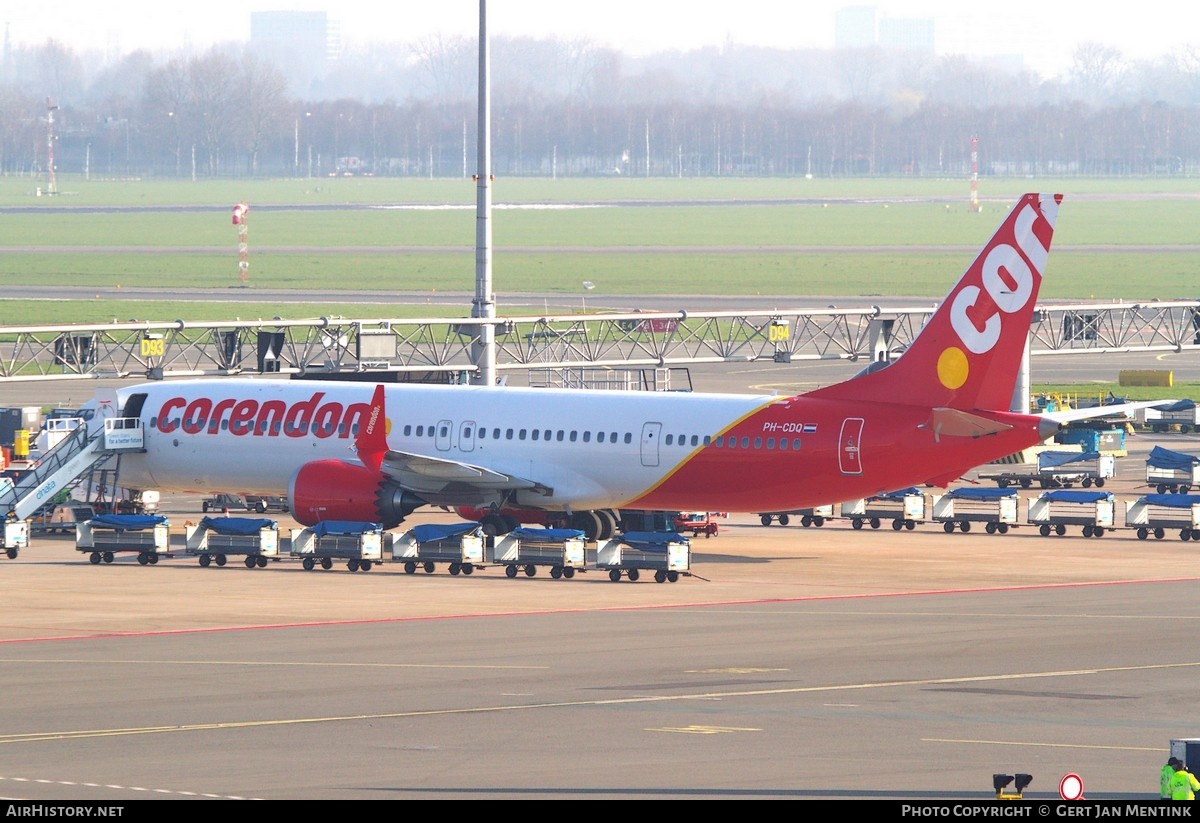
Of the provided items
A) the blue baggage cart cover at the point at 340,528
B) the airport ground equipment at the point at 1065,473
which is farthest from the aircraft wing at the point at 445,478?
the airport ground equipment at the point at 1065,473

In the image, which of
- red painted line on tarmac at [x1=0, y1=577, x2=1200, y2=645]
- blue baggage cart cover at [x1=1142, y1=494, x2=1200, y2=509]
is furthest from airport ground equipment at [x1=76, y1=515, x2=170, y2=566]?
blue baggage cart cover at [x1=1142, y1=494, x2=1200, y2=509]

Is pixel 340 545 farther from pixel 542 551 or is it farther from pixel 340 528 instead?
pixel 542 551

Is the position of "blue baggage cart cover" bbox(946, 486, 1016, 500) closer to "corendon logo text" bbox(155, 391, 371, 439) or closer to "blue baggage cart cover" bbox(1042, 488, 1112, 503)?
"blue baggage cart cover" bbox(1042, 488, 1112, 503)

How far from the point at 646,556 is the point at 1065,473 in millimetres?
24014

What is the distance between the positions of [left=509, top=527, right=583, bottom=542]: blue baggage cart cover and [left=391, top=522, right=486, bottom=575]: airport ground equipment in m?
Result: 0.95

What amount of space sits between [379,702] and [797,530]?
28.7 meters

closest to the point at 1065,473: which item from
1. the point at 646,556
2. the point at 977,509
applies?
the point at 977,509

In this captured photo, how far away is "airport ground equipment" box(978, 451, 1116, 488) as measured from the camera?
65.9 meters

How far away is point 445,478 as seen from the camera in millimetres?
51500

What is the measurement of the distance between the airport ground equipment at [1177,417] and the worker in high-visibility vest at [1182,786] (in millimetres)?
65025

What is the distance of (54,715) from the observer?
93.5 feet

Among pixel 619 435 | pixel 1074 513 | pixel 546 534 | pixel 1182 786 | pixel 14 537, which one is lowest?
pixel 14 537

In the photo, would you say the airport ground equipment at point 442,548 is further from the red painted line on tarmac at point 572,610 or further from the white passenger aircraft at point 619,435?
the red painted line on tarmac at point 572,610
